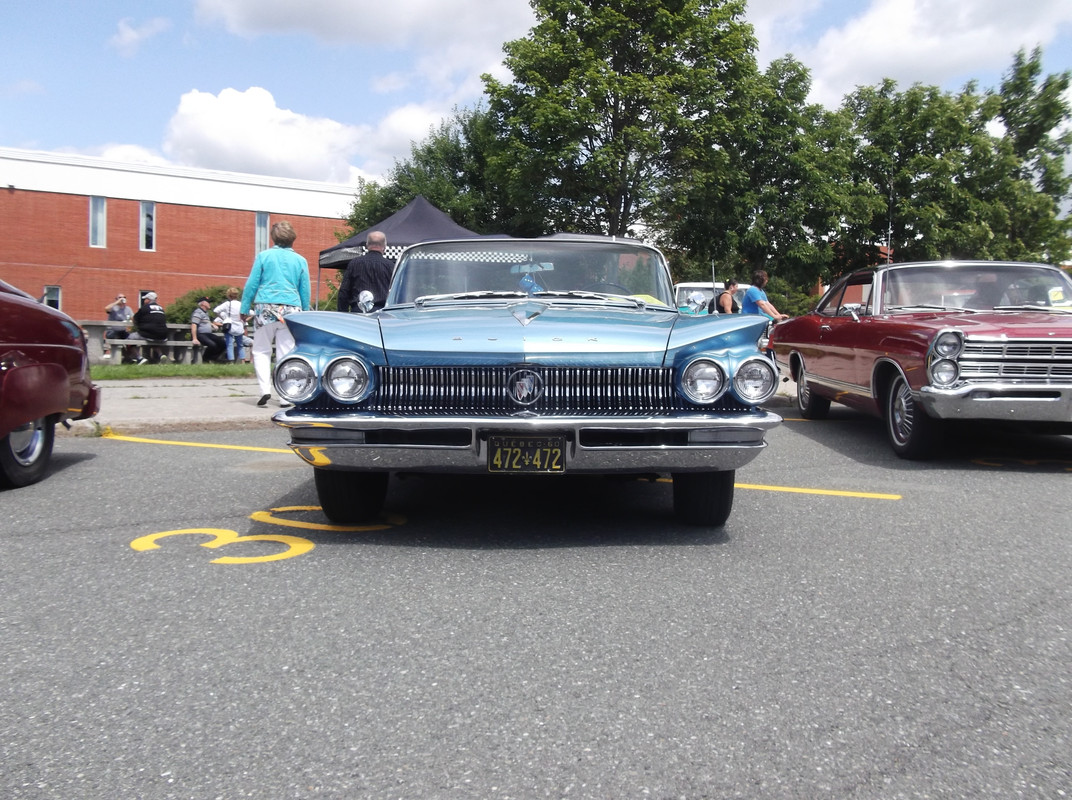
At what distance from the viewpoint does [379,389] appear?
13.2 feet

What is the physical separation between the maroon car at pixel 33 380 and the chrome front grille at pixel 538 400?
7.45 ft

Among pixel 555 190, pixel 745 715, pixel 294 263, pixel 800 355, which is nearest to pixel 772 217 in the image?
pixel 555 190

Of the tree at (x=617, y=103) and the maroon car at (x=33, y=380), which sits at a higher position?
the tree at (x=617, y=103)

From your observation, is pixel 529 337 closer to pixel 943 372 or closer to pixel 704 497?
pixel 704 497

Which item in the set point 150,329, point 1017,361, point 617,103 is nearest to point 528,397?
point 1017,361

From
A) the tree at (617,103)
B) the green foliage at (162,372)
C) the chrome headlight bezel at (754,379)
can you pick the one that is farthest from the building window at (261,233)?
the chrome headlight bezel at (754,379)

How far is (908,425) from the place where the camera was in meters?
6.89

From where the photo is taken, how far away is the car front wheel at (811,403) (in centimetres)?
959

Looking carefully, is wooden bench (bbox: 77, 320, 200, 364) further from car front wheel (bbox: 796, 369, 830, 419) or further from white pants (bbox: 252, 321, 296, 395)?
car front wheel (bbox: 796, 369, 830, 419)

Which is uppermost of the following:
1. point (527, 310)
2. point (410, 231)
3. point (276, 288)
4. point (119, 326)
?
point (410, 231)

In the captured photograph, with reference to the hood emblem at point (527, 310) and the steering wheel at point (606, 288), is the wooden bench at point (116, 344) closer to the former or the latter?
the steering wheel at point (606, 288)

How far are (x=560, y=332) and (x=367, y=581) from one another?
1379 millimetres

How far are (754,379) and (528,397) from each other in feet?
3.30

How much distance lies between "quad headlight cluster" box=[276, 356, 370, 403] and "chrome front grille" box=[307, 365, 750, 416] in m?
0.07
